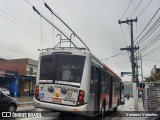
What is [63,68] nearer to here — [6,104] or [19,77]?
[6,104]

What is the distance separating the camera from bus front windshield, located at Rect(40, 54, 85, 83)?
12.0 m

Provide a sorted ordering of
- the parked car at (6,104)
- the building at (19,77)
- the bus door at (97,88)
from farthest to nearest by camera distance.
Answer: the building at (19,77) → the parked car at (6,104) → the bus door at (97,88)

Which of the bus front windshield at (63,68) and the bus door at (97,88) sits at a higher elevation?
the bus front windshield at (63,68)

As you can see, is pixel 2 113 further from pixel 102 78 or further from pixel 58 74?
pixel 102 78

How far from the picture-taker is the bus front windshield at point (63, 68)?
11961 mm

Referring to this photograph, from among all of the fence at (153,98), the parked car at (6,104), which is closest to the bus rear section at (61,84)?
the parked car at (6,104)

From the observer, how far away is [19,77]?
51219mm

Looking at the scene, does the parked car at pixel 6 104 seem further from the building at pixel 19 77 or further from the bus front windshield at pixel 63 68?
the building at pixel 19 77

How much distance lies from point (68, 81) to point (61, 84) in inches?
12.7

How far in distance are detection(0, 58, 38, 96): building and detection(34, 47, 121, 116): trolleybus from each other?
35.2 meters

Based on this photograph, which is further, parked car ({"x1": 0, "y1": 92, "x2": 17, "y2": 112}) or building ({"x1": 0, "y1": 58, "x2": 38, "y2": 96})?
building ({"x1": 0, "y1": 58, "x2": 38, "y2": 96})

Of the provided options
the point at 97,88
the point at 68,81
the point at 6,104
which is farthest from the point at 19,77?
the point at 68,81

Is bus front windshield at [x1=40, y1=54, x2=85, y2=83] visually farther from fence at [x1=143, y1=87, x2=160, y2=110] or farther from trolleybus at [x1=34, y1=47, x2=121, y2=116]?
fence at [x1=143, y1=87, x2=160, y2=110]

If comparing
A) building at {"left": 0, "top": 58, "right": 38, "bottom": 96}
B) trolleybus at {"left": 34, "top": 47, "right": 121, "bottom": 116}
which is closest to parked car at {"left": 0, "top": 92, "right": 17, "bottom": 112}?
trolleybus at {"left": 34, "top": 47, "right": 121, "bottom": 116}
